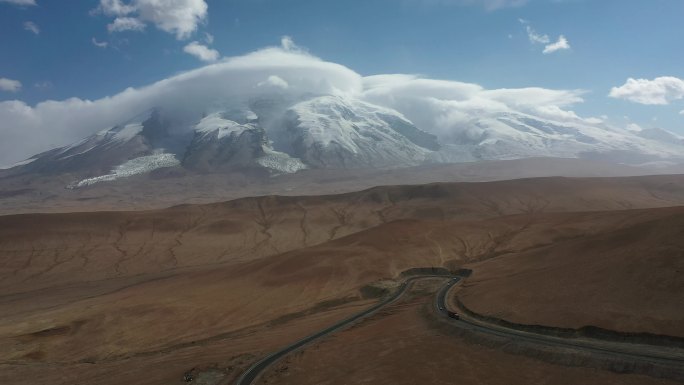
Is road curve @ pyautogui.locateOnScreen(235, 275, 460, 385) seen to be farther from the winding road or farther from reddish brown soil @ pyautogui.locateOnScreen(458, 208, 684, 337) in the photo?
reddish brown soil @ pyautogui.locateOnScreen(458, 208, 684, 337)

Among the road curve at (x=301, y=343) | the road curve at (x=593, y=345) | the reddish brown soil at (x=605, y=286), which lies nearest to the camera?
the road curve at (x=593, y=345)

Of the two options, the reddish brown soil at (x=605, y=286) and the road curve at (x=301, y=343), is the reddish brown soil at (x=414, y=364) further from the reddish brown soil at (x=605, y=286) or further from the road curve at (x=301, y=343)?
the reddish brown soil at (x=605, y=286)

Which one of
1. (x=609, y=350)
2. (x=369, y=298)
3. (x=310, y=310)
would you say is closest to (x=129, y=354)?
(x=310, y=310)

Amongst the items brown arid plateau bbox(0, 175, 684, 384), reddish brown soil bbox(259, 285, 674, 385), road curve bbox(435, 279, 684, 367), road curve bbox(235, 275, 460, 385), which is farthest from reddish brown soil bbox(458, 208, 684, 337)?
road curve bbox(235, 275, 460, 385)

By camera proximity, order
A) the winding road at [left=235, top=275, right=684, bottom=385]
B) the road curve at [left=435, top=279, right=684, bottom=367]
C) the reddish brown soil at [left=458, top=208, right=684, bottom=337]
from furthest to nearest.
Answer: the reddish brown soil at [left=458, top=208, right=684, bottom=337] → the winding road at [left=235, top=275, right=684, bottom=385] → the road curve at [left=435, top=279, right=684, bottom=367]

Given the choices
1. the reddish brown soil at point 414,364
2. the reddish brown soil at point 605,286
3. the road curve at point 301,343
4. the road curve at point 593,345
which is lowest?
the road curve at point 301,343

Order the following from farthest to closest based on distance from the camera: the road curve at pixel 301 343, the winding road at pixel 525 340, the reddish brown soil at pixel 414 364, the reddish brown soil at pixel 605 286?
the road curve at pixel 301 343
the reddish brown soil at pixel 605 286
the reddish brown soil at pixel 414 364
the winding road at pixel 525 340

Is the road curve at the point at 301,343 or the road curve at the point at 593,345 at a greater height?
the road curve at the point at 593,345

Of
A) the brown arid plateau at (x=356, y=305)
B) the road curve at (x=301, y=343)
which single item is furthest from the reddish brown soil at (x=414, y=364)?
the road curve at (x=301, y=343)

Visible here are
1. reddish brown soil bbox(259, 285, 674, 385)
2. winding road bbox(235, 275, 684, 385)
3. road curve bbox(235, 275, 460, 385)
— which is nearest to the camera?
winding road bbox(235, 275, 684, 385)
